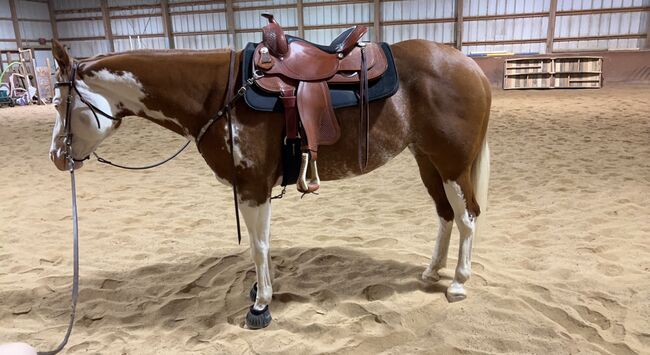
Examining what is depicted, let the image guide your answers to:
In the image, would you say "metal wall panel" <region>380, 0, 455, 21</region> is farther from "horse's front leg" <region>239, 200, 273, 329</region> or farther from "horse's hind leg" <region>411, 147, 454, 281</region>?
"horse's front leg" <region>239, 200, 273, 329</region>

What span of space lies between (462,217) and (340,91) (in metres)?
0.98

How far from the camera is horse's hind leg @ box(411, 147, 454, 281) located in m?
2.55

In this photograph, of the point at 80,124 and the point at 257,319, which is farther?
the point at 257,319

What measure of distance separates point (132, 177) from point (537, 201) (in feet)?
14.7

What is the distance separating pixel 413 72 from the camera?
220 cm

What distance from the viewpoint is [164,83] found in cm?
201

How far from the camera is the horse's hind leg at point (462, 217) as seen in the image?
7.61 feet

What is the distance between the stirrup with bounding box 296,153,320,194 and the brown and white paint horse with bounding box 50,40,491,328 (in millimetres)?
104

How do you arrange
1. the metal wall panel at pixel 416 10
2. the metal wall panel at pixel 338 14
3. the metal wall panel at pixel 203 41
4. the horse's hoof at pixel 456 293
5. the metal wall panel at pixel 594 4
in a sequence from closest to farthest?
the horse's hoof at pixel 456 293 < the metal wall panel at pixel 594 4 < the metal wall panel at pixel 416 10 < the metal wall panel at pixel 338 14 < the metal wall panel at pixel 203 41

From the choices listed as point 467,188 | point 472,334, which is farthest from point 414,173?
point 472,334

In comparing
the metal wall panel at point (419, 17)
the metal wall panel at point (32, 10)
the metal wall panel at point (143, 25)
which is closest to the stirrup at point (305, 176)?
the metal wall panel at point (419, 17)

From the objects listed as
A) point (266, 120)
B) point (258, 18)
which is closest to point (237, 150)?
point (266, 120)

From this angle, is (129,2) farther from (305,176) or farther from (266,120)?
(305,176)

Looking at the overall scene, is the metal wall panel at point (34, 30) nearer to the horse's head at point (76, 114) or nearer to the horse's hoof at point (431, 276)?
the horse's head at point (76, 114)
